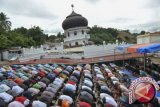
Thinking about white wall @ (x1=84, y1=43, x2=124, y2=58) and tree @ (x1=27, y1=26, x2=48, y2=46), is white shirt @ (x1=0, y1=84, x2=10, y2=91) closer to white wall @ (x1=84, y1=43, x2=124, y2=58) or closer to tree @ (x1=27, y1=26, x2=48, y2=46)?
white wall @ (x1=84, y1=43, x2=124, y2=58)

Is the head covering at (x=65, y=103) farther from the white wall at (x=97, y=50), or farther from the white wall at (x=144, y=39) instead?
the white wall at (x=144, y=39)

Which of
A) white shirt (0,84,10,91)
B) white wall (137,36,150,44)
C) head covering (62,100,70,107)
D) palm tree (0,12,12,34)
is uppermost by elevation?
palm tree (0,12,12,34)

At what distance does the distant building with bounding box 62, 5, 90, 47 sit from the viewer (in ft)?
156

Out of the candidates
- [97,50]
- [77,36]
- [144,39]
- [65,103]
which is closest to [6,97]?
[65,103]

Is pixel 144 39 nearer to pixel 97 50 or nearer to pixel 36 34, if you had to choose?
pixel 97 50

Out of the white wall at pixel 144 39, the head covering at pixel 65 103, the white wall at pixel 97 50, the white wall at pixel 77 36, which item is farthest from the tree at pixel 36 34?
the head covering at pixel 65 103

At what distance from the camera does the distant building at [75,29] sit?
47562 mm

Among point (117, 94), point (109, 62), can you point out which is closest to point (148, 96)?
point (117, 94)

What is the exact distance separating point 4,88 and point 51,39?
251 ft

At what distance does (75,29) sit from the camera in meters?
48.1

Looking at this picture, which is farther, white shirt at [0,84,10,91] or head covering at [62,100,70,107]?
white shirt at [0,84,10,91]

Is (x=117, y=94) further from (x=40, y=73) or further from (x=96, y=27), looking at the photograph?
(x=96, y=27)

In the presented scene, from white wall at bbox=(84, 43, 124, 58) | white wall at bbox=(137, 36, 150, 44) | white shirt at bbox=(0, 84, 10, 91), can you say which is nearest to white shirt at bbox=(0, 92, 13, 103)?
white shirt at bbox=(0, 84, 10, 91)

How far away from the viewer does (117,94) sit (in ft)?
56.6
